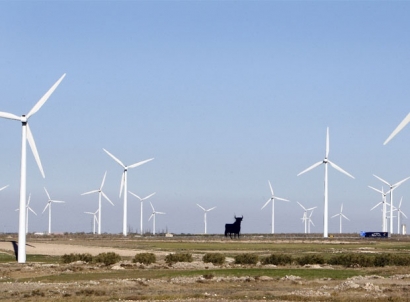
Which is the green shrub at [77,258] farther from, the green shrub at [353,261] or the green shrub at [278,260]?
the green shrub at [353,261]

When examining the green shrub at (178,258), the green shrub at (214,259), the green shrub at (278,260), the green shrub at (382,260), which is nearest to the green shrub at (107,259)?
the green shrub at (178,258)

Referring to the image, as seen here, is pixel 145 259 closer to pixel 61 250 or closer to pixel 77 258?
pixel 77 258

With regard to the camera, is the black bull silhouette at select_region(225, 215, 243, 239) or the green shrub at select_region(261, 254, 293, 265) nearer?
the green shrub at select_region(261, 254, 293, 265)

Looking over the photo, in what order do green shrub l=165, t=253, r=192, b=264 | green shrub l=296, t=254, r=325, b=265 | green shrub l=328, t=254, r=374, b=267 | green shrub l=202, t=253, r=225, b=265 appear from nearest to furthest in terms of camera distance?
green shrub l=328, t=254, r=374, b=267 < green shrub l=296, t=254, r=325, b=265 < green shrub l=202, t=253, r=225, b=265 < green shrub l=165, t=253, r=192, b=264

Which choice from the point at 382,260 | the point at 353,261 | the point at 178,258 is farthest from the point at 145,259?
the point at 382,260

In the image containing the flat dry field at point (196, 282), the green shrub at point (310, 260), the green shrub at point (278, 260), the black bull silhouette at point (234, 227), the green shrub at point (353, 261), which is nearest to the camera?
the flat dry field at point (196, 282)

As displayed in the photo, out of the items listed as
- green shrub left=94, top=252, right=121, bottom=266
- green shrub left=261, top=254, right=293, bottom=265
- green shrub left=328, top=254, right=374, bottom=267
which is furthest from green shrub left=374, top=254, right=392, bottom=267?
green shrub left=94, top=252, right=121, bottom=266

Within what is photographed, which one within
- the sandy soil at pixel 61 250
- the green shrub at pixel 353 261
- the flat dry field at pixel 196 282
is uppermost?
the sandy soil at pixel 61 250

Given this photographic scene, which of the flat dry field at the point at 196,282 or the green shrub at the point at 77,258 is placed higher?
the green shrub at the point at 77,258

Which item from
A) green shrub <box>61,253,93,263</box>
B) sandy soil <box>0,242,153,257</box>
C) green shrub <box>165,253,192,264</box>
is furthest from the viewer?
sandy soil <box>0,242,153,257</box>

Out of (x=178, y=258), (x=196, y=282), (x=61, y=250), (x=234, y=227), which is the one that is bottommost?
(x=196, y=282)

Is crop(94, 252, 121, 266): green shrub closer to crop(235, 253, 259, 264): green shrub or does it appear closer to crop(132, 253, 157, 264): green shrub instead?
crop(132, 253, 157, 264): green shrub

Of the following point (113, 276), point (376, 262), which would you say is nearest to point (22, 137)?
point (113, 276)

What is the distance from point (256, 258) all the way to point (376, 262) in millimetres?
9044
